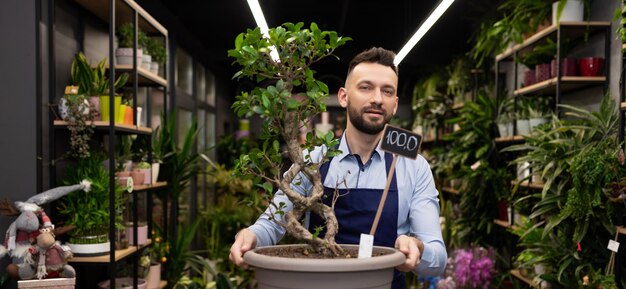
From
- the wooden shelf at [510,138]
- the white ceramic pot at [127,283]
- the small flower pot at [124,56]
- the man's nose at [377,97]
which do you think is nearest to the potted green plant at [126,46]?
the small flower pot at [124,56]

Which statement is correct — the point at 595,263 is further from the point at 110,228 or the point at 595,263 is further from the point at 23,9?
the point at 23,9

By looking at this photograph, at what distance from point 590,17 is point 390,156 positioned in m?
2.79

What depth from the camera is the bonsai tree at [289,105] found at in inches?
55.6

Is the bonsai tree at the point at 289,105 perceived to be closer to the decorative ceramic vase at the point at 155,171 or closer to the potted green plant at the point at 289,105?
the potted green plant at the point at 289,105

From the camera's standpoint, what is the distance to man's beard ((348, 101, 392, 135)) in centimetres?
158

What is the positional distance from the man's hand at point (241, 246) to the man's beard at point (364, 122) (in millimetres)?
413

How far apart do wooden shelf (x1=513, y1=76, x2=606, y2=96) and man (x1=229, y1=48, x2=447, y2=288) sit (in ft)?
7.73

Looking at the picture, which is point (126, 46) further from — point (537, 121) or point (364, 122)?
point (537, 121)

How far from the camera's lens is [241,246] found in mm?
1397

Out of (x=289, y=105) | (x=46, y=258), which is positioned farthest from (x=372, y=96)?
(x=46, y=258)

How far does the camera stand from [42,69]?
294 centimetres

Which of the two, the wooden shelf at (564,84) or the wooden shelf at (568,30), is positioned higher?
the wooden shelf at (568,30)

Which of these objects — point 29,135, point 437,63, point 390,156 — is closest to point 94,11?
point 29,135

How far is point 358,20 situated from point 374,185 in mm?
5699
